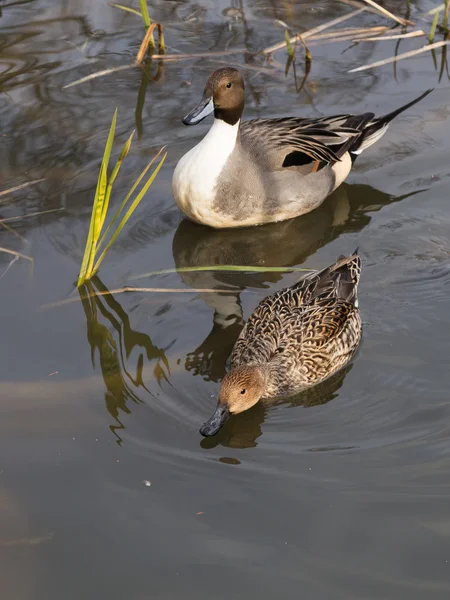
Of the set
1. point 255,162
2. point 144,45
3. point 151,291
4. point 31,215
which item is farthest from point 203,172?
point 144,45

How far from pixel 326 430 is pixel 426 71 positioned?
179 inches

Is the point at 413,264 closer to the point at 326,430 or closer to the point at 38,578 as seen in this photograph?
the point at 326,430

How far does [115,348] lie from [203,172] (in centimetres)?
156

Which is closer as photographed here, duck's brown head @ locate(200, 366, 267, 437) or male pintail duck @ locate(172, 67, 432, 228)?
duck's brown head @ locate(200, 366, 267, 437)

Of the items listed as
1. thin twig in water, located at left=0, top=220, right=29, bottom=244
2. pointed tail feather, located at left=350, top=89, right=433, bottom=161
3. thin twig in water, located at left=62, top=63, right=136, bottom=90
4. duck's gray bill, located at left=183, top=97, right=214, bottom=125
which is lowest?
thin twig in water, located at left=0, top=220, right=29, bottom=244

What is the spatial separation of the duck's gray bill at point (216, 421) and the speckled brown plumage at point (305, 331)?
1.18 feet

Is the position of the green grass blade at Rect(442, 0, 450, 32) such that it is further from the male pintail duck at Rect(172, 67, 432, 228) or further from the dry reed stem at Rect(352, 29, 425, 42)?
the male pintail duck at Rect(172, 67, 432, 228)

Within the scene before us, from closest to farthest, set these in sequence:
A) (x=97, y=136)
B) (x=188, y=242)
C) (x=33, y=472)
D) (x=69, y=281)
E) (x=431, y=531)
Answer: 1. (x=431, y=531)
2. (x=33, y=472)
3. (x=69, y=281)
4. (x=188, y=242)
5. (x=97, y=136)

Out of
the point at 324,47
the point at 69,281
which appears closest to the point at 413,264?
the point at 69,281

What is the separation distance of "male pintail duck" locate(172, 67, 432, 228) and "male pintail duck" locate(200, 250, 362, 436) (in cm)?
110

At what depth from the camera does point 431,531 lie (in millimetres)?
3830

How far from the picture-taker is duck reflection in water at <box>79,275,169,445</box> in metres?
4.67

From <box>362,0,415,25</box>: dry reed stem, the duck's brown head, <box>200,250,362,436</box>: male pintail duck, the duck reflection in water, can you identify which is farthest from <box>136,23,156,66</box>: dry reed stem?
the duck's brown head

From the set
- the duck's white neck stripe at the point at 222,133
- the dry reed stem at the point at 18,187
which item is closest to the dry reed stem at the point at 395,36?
the duck's white neck stripe at the point at 222,133
